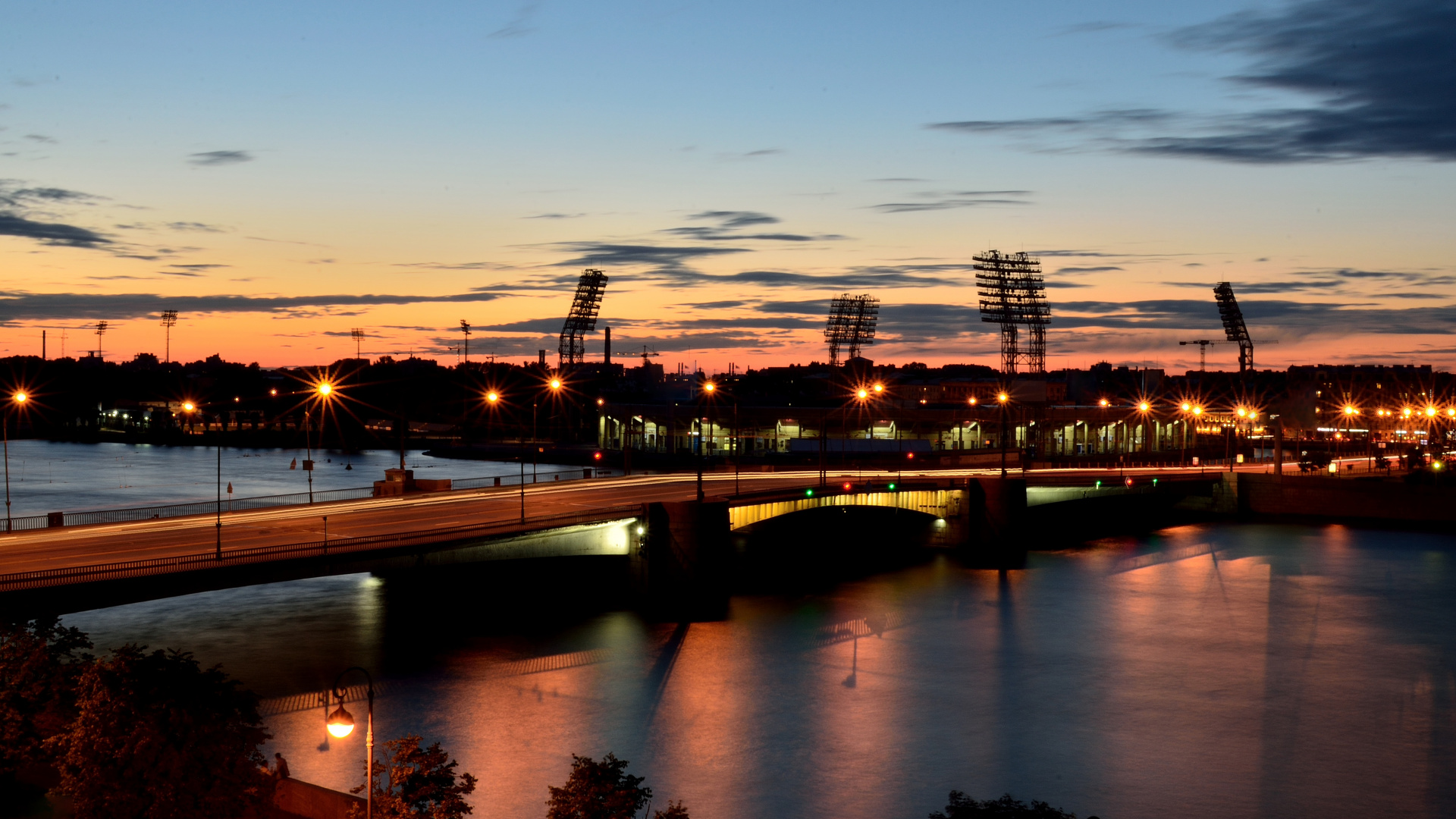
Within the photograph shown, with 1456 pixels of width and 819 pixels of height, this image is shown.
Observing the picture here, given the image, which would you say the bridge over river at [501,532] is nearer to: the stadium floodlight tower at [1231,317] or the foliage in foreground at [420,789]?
the foliage in foreground at [420,789]

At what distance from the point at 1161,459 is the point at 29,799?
130 m

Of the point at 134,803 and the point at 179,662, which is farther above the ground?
the point at 179,662

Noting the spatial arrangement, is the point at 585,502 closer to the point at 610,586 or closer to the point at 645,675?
the point at 610,586

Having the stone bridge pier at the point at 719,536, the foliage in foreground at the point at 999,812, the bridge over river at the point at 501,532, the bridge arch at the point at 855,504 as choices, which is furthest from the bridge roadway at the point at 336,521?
the foliage in foreground at the point at 999,812

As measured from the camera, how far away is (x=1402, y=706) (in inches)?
1734

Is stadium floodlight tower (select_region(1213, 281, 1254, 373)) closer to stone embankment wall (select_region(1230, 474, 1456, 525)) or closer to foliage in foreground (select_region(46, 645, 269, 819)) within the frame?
stone embankment wall (select_region(1230, 474, 1456, 525))

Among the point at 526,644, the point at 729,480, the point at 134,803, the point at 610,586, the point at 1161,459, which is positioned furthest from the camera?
the point at 1161,459

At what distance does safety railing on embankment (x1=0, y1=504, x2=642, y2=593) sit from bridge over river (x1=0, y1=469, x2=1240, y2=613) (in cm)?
7

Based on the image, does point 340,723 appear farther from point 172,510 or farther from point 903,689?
point 172,510

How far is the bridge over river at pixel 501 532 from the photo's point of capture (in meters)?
38.8

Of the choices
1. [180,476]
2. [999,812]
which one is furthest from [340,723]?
[180,476]

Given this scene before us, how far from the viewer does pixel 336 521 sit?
54688 millimetres

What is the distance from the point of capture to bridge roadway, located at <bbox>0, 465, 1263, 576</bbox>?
4378cm

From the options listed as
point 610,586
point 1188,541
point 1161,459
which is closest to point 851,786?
point 610,586
